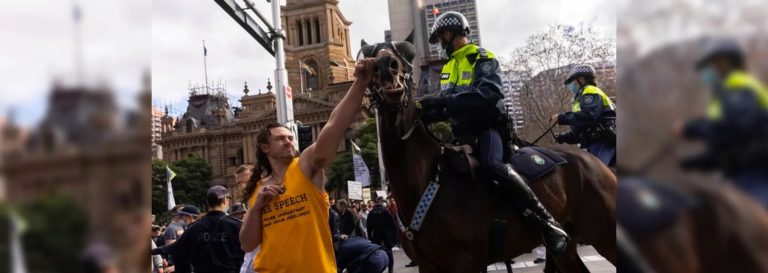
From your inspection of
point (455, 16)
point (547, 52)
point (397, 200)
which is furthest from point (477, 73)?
point (547, 52)

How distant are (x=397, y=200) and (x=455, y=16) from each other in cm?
161

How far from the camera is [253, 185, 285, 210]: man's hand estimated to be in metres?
3.16

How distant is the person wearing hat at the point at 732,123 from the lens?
73cm

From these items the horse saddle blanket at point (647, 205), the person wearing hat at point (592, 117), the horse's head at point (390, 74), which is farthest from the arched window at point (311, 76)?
the horse saddle blanket at point (647, 205)

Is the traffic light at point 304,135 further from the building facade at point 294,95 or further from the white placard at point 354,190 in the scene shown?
the building facade at point 294,95

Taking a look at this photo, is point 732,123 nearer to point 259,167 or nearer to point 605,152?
point 259,167

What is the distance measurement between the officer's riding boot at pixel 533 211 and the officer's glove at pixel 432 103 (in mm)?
670

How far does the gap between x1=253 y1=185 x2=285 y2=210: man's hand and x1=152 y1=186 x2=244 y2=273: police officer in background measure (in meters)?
3.14

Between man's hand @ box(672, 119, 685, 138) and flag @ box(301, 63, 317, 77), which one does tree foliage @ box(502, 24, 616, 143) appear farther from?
flag @ box(301, 63, 317, 77)

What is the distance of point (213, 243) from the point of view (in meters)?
6.17

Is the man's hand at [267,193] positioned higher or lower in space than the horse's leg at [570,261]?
higher

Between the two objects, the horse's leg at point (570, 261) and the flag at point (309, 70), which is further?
the flag at point (309, 70)

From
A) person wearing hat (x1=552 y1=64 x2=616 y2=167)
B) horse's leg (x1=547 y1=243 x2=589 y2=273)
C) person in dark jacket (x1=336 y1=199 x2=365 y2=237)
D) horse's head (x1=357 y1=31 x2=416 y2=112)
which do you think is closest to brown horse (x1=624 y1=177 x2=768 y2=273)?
horse's head (x1=357 y1=31 x2=416 y2=112)

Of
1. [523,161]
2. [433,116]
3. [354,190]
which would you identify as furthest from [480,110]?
[354,190]
